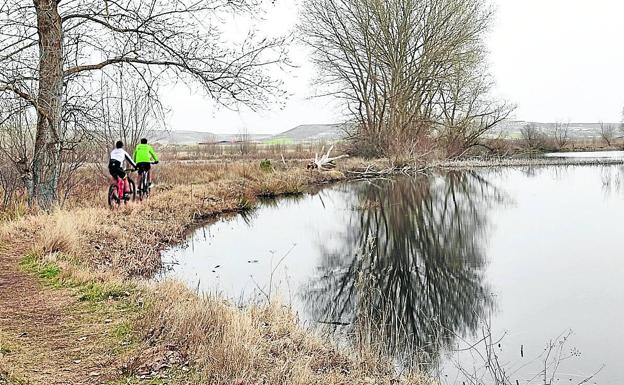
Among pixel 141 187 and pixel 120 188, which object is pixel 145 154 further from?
pixel 120 188

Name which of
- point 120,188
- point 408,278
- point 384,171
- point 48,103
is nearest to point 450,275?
point 408,278

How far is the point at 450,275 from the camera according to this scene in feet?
31.6

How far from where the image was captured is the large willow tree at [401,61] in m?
30.5

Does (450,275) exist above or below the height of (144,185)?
below

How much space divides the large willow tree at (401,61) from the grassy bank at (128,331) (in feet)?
78.8

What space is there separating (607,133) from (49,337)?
63620 millimetres

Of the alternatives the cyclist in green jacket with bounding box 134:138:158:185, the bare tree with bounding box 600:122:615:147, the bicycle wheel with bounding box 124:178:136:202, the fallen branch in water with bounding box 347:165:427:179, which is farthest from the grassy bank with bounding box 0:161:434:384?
the bare tree with bounding box 600:122:615:147

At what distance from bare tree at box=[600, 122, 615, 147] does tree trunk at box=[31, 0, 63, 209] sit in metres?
56.3

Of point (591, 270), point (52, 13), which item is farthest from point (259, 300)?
point (52, 13)

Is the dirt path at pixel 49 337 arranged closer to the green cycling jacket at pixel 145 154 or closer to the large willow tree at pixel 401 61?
the green cycling jacket at pixel 145 154

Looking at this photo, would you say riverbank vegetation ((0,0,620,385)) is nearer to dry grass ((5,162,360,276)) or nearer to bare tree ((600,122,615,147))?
dry grass ((5,162,360,276))

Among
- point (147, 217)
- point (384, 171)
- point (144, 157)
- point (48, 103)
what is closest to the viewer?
point (48, 103)

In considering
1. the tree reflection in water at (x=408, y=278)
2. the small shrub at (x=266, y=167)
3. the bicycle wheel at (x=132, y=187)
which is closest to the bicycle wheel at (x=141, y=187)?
the bicycle wheel at (x=132, y=187)

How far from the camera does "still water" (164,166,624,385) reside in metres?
6.21
